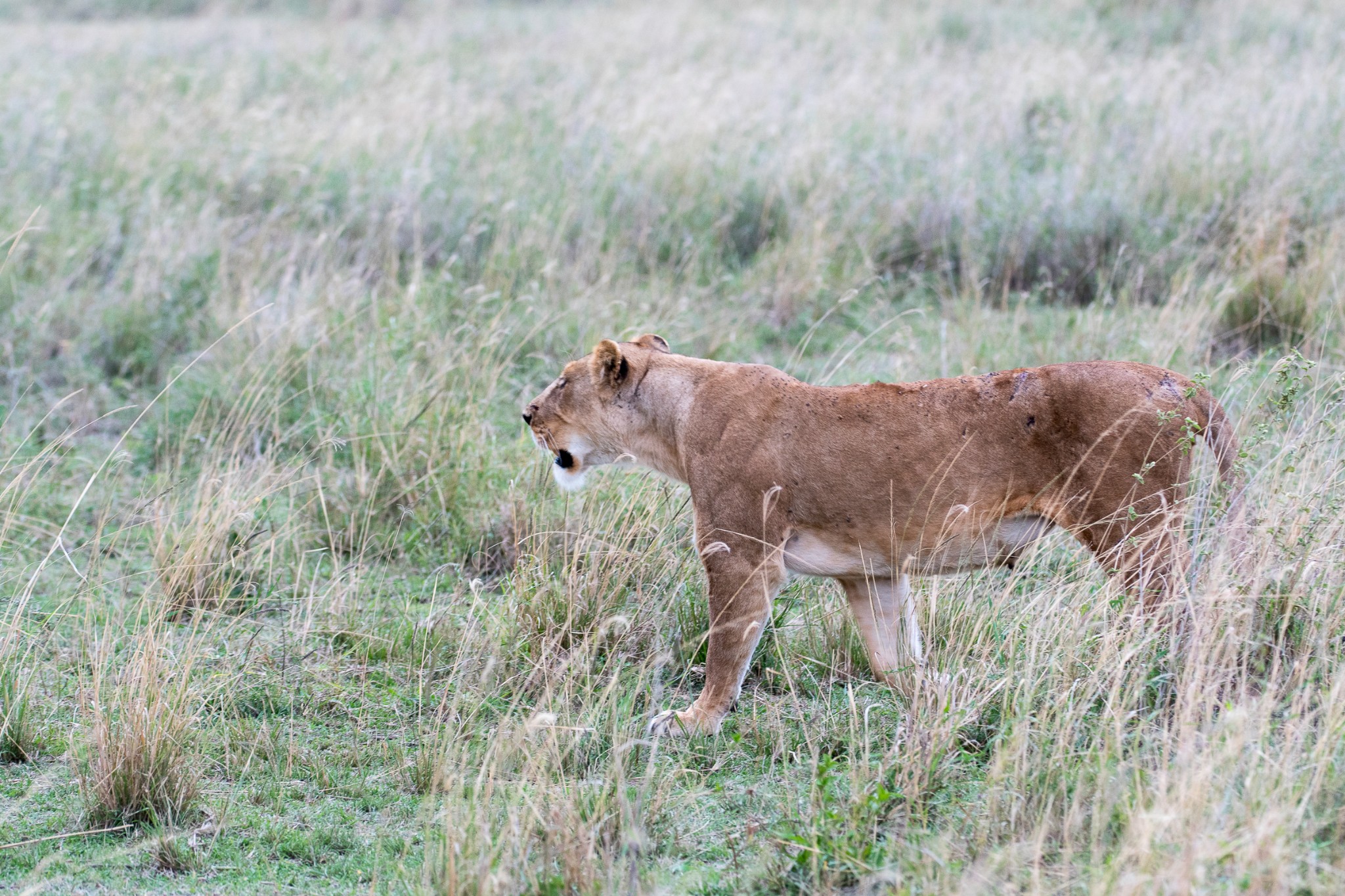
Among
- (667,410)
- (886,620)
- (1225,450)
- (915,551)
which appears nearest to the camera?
(1225,450)

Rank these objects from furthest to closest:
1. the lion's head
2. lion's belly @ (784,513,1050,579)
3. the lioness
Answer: the lion's head, lion's belly @ (784,513,1050,579), the lioness

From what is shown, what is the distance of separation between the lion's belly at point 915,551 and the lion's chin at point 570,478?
0.89 meters

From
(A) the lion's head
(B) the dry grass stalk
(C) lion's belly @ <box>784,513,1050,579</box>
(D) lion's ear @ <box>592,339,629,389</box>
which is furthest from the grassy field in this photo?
(D) lion's ear @ <box>592,339,629,389</box>

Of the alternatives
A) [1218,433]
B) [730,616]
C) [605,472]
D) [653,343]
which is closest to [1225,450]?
[1218,433]

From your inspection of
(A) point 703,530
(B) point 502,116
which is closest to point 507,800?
(A) point 703,530

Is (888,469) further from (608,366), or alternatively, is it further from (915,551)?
(608,366)

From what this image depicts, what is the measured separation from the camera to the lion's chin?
4809 mm

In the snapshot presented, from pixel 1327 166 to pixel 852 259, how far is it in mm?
3054

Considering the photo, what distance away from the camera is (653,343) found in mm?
4910

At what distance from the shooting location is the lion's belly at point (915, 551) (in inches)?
160

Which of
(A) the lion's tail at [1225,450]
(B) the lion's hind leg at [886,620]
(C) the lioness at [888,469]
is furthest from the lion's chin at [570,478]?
(A) the lion's tail at [1225,450]

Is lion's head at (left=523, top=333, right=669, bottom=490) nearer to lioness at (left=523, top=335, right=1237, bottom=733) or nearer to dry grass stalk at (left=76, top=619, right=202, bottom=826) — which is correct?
lioness at (left=523, top=335, right=1237, bottom=733)

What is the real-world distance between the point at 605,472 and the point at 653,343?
0.83 m

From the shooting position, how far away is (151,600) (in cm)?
518
